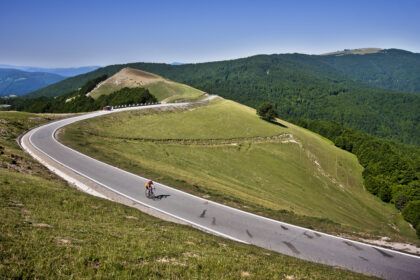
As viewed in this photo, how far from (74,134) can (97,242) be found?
33472 millimetres

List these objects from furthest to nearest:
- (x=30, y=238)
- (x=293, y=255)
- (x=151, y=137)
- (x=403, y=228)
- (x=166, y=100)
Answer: (x=166, y=100) → (x=151, y=137) → (x=403, y=228) → (x=293, y=255) → (x=30, y=238)

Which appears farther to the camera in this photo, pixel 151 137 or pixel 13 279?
pixel 151 137

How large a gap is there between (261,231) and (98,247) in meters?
11.3

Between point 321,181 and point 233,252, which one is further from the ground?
point 233,252

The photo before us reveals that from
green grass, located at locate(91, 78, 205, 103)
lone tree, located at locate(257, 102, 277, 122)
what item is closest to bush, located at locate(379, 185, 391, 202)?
lone tree, located at locate(257, 102, 277, 122)

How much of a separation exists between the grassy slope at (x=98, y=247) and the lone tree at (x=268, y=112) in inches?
2498

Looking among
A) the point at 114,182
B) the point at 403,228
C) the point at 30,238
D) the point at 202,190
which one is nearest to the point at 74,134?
the point at 114,182

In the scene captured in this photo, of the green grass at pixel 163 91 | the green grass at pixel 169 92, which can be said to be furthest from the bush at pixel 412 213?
the green grass at pixel 169 92

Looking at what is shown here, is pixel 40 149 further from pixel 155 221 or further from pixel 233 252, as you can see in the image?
pixel 233 252

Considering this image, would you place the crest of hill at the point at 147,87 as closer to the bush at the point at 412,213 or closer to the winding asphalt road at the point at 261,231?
the winding asphalt road at the point at 261,231

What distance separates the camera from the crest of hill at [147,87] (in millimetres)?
91644

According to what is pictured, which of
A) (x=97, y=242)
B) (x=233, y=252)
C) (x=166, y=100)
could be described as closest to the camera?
(x=97, y=242)

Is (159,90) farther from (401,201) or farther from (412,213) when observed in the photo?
(412,213)

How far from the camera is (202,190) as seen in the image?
2316 centimetres
